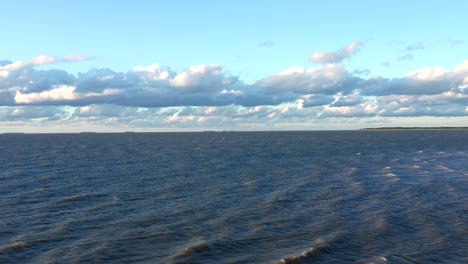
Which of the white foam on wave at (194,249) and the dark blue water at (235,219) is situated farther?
the dark blue water at (235,219)

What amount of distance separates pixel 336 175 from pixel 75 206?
115ft

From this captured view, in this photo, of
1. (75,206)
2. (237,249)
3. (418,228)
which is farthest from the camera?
(75,206)

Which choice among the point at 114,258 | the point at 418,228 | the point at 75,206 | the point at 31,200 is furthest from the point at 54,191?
the point at 418,228

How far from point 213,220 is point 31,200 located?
19451 mm

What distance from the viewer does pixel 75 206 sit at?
33000 mm

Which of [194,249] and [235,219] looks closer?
[194,249]

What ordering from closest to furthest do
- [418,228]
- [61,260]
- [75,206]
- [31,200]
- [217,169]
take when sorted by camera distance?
[61,260], [418,228], [75,206], [31,200], [217,169]

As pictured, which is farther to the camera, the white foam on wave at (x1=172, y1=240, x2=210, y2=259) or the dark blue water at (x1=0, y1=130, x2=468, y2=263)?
the dark blue water at (x1=0, y1=130, x2=468, y2=263)

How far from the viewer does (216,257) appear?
2075cm

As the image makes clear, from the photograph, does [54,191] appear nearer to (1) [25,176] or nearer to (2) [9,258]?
(1) [25,176]

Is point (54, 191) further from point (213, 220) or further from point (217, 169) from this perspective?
point (217, 169)

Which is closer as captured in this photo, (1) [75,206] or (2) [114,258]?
(2) [114,258]

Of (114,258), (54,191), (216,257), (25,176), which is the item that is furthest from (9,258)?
(25,176)

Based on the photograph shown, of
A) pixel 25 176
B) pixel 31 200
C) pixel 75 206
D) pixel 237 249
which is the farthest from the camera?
pixel 25 176
